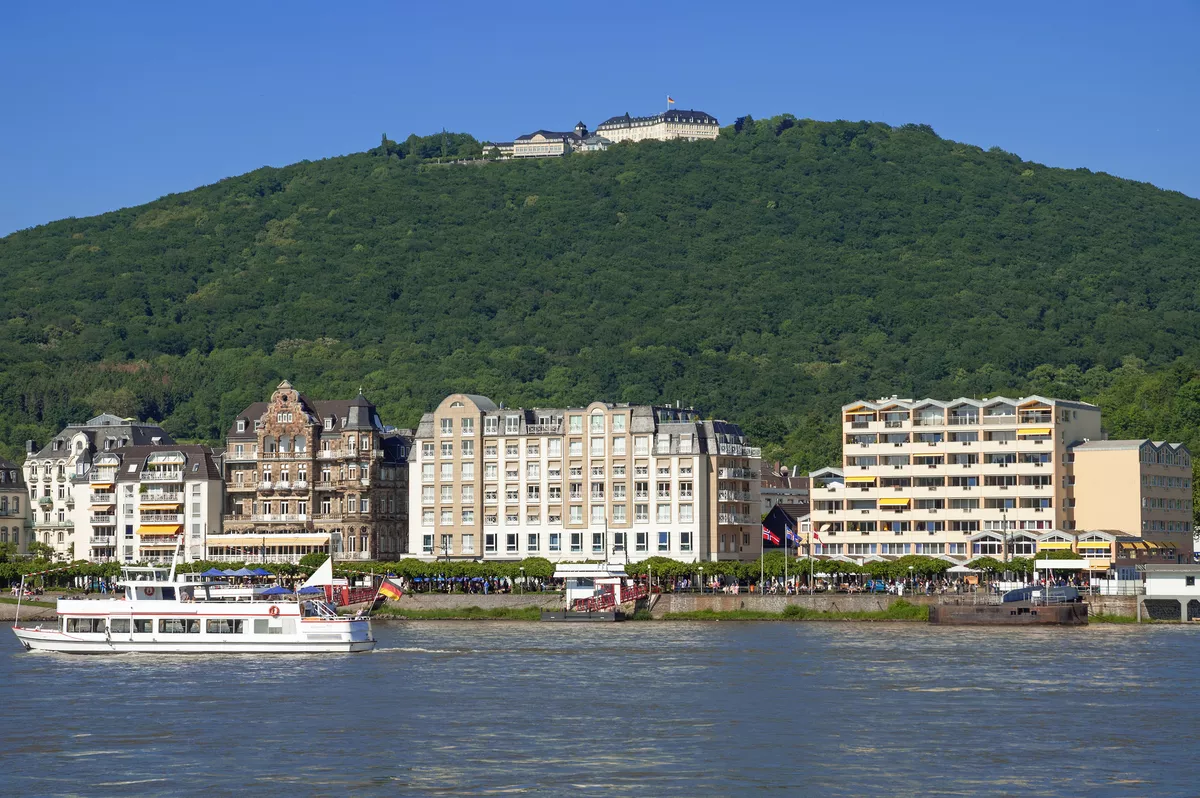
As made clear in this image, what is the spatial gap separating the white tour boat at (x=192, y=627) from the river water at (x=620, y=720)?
1.90 m

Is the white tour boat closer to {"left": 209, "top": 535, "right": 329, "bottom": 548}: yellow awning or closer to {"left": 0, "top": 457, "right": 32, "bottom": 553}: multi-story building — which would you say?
{"left": 209, "top": 535, "right": 329, "bottom": 548}: yellow awning

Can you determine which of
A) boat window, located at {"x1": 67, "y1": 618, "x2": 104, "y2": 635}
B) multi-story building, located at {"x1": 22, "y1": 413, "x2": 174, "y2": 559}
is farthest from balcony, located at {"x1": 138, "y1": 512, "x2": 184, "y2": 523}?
boat window, located at {"x1": 67, "y1": 618, "x2": 104, "y2": 635}

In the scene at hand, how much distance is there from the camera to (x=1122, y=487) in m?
155

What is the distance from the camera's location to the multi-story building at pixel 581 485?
160 metres

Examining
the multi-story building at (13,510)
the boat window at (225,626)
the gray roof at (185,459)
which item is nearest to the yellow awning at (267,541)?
the gray roof at (185,459)

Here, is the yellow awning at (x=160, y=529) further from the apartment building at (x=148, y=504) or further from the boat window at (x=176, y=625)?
the boat window at (x=176, y=625)

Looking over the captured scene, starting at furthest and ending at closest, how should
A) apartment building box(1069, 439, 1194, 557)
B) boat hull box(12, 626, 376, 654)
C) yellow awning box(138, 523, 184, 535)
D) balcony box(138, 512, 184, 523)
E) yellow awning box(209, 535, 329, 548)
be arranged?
balcony box(138, 512, 184, 523) → yellow awning box(138, 523, 184, 535) → yellow awning box(209, 535, 329, 548) → apartment building box(1069, 439, 1194, 557) → boat hull box(12, 626, 376, 654)

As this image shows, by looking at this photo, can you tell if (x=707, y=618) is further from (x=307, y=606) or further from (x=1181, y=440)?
(x=1181, y=440)

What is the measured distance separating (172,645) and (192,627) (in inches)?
57.6

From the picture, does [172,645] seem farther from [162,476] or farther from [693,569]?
[162,476]

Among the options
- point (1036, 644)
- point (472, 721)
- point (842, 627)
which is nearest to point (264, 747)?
point (472, 721)

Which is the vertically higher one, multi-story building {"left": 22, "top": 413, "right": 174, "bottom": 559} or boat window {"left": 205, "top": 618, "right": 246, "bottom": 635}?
multi-story building {"left": 22, "top": 413, "right": 174, "bottom": 559}

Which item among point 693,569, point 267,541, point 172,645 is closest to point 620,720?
point 172,645

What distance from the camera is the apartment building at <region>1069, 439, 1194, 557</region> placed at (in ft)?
509
